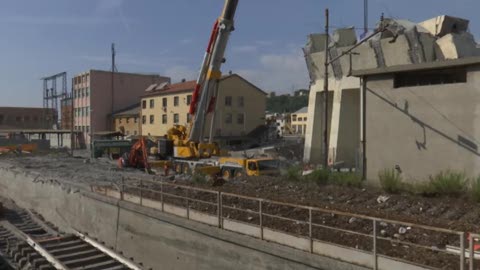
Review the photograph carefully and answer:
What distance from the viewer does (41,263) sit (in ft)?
53.8

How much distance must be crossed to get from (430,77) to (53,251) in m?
15.0

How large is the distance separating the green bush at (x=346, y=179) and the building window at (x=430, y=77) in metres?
3.82

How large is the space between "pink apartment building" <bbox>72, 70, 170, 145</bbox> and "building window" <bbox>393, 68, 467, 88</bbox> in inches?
2702

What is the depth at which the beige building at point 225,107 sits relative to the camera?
61.6 metres

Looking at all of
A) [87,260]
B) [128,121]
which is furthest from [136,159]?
[128,121]

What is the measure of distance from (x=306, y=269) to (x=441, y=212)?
17.5 ft

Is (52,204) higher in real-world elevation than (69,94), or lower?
lower

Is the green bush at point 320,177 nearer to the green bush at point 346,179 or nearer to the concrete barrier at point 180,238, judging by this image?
the green bush at point 346,179

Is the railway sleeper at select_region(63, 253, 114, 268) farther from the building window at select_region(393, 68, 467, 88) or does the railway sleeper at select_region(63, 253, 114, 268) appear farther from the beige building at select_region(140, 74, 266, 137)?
the beige building at select_region(140, 74, 266, 137)

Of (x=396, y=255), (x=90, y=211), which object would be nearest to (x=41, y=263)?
(x=90, y=211)

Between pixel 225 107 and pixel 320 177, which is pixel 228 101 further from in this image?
pixel 320 177

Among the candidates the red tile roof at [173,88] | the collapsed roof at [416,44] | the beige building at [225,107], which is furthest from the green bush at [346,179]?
the red tile roof at [173,88]

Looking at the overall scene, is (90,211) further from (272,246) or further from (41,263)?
(272,246)

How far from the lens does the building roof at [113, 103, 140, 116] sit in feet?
249
